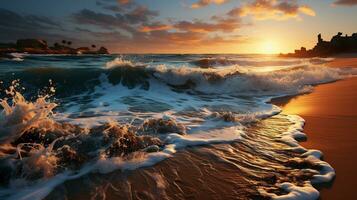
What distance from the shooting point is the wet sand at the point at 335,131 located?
330 cm

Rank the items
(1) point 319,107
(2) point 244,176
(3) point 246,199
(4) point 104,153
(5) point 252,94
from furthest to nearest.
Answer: (5) point 252,94 → (1) point 319,107 → (4) point 104,153 → (2) point 244,176 → (3) point 246,199

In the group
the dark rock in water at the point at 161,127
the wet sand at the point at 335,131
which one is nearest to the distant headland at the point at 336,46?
the wet sand at the point at 335,131

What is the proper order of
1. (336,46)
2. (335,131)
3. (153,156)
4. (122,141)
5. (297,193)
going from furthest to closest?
(336,46) < (335,131) < (122,141) < (153,156) < (297,193)

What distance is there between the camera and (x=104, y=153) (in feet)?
13.2

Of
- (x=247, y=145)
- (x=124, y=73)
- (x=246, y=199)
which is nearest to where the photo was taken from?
(x=246, y=199)

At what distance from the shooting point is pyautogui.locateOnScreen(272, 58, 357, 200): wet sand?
3305 millimetres

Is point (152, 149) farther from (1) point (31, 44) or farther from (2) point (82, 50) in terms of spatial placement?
(2) point (82, 50)

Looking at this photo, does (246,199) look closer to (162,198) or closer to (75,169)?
(162,198)

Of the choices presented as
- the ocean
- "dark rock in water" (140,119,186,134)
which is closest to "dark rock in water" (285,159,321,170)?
the ocean

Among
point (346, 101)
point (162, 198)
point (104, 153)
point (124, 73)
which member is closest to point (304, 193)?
point (162, 198)

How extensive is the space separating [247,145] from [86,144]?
8.35 ft

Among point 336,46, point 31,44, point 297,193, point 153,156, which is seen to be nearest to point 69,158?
point 153,156

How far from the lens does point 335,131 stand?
5500 millimetres

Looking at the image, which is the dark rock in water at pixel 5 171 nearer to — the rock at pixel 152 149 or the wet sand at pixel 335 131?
the rock at pixel 152 149
